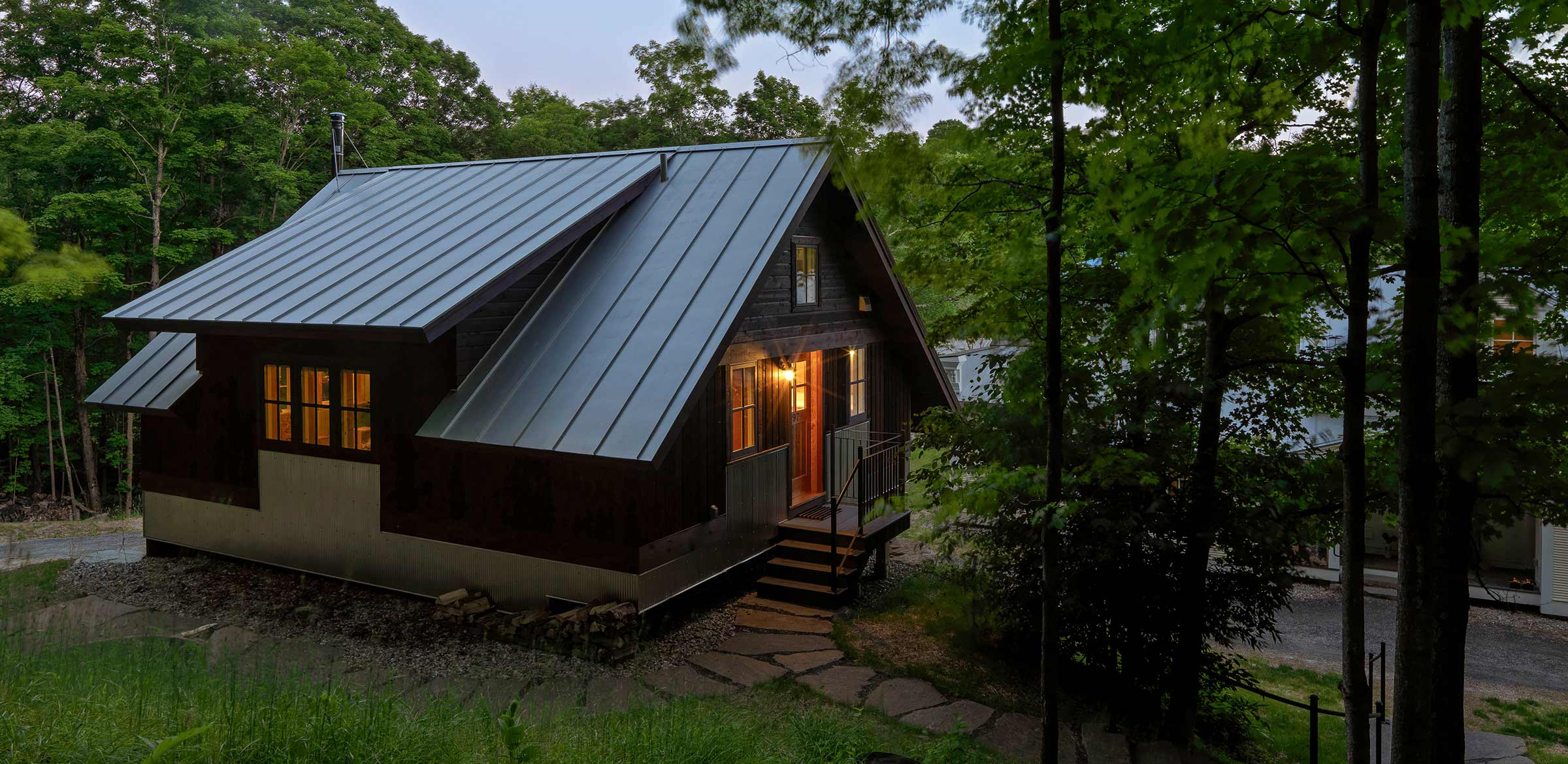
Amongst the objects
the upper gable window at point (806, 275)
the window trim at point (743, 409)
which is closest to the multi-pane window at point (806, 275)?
the upper gable window at point (806, 275)

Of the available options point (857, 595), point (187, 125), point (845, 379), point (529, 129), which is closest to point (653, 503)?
point (857, 595)

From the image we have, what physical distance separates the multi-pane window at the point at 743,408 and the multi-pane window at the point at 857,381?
2.44 meters

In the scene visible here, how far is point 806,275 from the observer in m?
11.0

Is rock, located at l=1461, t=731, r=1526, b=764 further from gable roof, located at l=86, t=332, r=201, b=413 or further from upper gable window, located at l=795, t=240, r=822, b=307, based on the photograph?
gable roof, located at l=86, t=332, r=201, b=413

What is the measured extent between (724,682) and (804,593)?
→ 86.2 inches

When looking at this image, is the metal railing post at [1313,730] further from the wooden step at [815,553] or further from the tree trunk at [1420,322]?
→ the wooden step at [815,553]

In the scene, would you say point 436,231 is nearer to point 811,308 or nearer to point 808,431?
point 811,308

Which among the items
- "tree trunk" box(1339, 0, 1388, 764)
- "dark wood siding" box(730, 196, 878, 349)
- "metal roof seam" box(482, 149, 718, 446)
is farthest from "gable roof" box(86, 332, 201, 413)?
"tree trunk" box(1339, 0, 1388, 764)

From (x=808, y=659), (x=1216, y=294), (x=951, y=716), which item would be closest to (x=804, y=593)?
(x=808, y=659)

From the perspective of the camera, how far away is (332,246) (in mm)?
10461

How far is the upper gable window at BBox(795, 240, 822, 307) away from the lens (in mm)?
10781

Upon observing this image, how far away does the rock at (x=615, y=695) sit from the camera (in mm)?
6324

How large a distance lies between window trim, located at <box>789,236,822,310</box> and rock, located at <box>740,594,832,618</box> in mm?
3411

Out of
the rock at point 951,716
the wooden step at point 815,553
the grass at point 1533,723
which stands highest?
the wooden step at point 815,553
